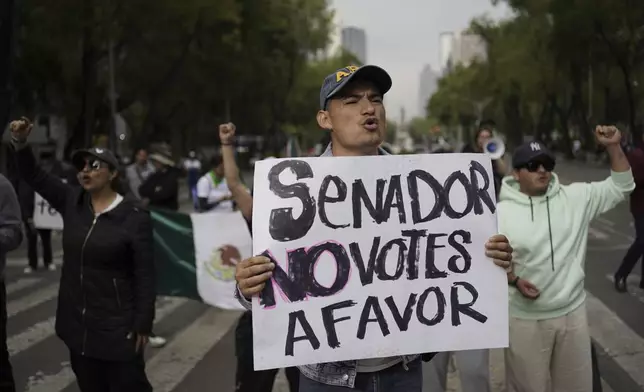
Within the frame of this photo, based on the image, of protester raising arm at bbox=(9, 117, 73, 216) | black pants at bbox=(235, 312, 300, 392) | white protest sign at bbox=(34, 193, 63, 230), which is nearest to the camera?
protester raising arm at bbox=(9, 117, 73, 216)

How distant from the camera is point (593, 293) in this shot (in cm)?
896

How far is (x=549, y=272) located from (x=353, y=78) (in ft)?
6.16

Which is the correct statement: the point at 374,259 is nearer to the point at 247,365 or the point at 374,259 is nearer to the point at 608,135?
the point at 608,135

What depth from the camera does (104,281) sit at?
13.2 ft

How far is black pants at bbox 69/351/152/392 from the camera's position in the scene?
13.2ft

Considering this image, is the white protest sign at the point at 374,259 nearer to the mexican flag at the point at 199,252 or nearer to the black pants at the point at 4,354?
the black pants at the point at 4,354

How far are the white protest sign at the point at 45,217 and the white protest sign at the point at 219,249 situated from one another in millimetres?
4409

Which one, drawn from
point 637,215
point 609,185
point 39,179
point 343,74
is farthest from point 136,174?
point 343,74

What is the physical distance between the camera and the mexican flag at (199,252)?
25.2 ft

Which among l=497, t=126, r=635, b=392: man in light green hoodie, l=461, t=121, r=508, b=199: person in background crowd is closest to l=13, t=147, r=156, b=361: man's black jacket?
l=497, t=126, r=635, b=392: man in light green hoodie

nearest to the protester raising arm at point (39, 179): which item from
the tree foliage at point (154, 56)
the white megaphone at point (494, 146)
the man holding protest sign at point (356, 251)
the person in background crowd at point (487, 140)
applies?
the man holding protest sign at point (356, 251)

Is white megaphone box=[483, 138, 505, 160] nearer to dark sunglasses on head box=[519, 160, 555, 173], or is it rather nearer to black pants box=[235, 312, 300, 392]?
dark sunglasses on head box=[519, 160, 555, 173]

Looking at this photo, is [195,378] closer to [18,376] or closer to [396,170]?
[18,376]

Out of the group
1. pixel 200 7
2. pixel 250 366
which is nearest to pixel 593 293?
pixel 250 366
